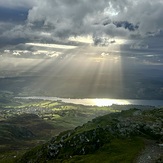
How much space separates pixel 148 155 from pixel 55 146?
5067 cm

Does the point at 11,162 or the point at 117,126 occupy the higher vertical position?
the point at 117,126

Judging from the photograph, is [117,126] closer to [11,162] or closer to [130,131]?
[130,131]

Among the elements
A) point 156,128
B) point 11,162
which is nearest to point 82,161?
point 156,128

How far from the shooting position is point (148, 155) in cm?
8419

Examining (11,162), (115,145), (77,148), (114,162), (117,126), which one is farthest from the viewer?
(11,162)

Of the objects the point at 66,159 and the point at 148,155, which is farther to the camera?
the point at 66,159

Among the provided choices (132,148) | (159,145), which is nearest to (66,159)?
(132,148)

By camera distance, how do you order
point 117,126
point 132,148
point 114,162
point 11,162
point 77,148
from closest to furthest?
point 114,162, point 132,148, point 77,148, point 117,126, point 11,162

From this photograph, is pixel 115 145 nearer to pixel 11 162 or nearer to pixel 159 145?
pixel 159 145

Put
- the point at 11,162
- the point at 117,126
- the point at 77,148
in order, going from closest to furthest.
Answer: the point at 77,148 < the point at 117,126 < the point at 11,162

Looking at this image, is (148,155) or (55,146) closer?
(148,155)

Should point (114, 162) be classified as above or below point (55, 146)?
above

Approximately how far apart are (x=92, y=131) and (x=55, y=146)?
745 inches

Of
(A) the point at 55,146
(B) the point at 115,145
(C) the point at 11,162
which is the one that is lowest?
(C) the point at 11,162
